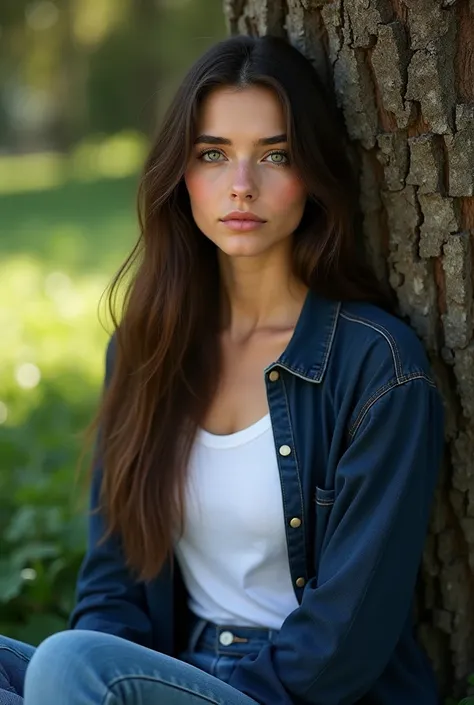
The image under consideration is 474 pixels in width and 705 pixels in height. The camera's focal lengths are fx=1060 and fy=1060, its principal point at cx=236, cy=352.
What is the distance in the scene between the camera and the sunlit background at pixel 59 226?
3.37 meters

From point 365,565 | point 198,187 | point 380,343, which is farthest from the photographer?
point 198,187

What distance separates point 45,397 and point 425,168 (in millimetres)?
2996

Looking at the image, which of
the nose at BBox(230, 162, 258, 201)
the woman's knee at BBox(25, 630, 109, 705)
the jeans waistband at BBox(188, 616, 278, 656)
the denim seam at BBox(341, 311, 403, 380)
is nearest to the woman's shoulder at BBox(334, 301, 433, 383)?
the denim seam at BBox(341, 311, 403, 380)

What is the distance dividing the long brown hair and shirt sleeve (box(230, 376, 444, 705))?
0.37 metres

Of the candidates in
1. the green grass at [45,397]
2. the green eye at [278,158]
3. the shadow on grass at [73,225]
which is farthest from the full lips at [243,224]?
the shadow on grass at [73,225]

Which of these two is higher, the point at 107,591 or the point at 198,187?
the point at 198,187

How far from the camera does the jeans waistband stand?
2342 millimetres

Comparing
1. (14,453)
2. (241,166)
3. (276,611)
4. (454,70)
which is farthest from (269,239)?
(14,453)

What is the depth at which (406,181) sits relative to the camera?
228 cm

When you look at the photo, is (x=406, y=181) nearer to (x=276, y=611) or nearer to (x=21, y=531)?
(x=276, y=611)

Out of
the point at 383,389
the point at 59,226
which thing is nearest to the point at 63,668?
the point at 383,389

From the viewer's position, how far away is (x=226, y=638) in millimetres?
2377

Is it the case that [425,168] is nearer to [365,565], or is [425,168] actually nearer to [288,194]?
[288,194]

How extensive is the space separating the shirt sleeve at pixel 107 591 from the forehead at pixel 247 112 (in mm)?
681
